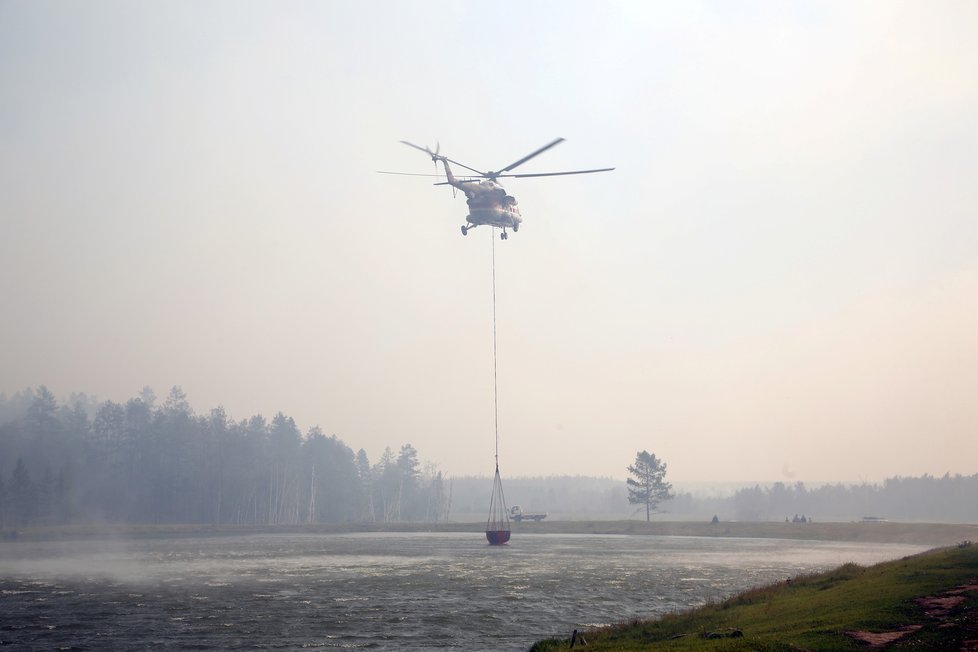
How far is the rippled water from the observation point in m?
44.1

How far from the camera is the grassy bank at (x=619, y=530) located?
133m

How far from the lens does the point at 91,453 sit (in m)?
187

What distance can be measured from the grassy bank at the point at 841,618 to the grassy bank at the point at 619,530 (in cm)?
8101

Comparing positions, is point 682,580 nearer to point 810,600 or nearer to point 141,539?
point 810,600

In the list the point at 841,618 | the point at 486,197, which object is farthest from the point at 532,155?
the point at 841,618

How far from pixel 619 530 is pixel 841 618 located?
472 feet

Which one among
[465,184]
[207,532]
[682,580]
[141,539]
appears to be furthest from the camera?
[207,532]

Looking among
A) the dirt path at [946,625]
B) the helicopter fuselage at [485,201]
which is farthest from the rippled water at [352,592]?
the helicopter fuselage at [485,201]

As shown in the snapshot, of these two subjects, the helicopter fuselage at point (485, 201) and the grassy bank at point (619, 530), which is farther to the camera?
the grassy bank at point (619, 530)

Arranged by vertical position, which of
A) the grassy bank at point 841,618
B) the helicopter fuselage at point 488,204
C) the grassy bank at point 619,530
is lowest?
the grassy bank at point 619,530

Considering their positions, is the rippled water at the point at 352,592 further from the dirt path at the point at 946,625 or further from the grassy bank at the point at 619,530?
the grassy bank at the point at 619,530

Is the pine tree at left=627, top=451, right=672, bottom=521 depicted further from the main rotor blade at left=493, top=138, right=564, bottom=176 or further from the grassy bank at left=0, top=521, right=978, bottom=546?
the main rotor blade at left=493, top=138, right=564, bottom=176

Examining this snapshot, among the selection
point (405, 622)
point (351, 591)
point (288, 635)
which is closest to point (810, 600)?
point (405, 622)

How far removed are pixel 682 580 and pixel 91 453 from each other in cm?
15690
